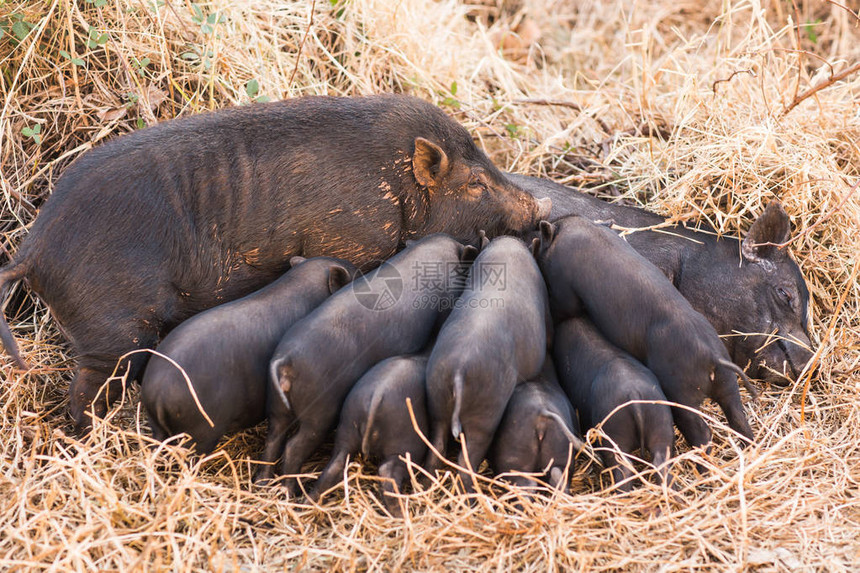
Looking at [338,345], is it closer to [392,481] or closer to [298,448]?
[298,448]

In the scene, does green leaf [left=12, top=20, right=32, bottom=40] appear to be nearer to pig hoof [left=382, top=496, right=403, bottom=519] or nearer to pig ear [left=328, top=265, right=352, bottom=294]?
pig ear [left=328, top=265, right=352, bottom=294]

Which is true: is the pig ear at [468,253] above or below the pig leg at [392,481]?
above

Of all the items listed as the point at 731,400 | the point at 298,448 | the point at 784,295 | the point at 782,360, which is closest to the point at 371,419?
the point at 298,448

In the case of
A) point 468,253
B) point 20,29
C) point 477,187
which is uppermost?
point 20,29

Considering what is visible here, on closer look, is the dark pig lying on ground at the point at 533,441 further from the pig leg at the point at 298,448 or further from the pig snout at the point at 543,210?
the pig snout at the point at 543,210

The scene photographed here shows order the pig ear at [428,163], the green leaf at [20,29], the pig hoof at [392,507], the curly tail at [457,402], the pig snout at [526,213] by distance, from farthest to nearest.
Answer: the green leaf at [20,29] < the pig snout at [526,213] < the pig ear at [428,163] < the pig hoof at [392,507] < the curly tail at [457,402]

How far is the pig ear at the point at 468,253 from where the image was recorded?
11.7 ft

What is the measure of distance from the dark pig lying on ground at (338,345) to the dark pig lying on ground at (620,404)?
63 centimetres

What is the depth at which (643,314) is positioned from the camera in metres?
3.23

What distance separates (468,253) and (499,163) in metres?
1.93

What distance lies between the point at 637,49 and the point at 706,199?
12.7 feet

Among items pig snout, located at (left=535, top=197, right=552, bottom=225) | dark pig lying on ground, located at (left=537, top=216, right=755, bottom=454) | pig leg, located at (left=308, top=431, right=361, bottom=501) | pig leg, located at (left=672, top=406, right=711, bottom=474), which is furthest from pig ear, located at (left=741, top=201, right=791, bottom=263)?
pig leg, located at (left=308, top=431, right=361, bottom=501)

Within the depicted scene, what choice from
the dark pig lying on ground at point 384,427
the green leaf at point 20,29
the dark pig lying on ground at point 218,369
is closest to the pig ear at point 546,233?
the dark pig lying on ground at point 384,427

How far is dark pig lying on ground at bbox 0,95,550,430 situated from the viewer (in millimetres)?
3193
